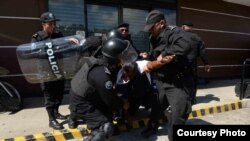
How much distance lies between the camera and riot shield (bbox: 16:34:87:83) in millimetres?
4113

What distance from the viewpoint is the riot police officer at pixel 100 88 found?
3260 mm

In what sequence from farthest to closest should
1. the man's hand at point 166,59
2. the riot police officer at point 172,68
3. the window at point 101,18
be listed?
the window at point 101,18
the riot police officer at point 172,68
the man's hand at point 166,59

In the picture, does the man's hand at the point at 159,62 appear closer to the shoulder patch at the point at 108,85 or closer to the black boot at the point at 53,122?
the shoulder patch at the point at 108,85

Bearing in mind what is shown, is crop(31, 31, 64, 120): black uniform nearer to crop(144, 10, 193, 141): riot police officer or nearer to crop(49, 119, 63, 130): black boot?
crop(49, 119, 63, 130): black boot

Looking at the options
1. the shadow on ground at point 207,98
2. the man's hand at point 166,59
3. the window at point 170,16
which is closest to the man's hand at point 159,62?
the man's hand at point 166,59

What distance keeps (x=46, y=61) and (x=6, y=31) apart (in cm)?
274

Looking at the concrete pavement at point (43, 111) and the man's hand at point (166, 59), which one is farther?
the concrete pavement at point (43, 111)

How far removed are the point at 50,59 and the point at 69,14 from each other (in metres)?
3.35

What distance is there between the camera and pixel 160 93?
4266mm

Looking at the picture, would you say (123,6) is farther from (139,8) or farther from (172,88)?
(172,88)

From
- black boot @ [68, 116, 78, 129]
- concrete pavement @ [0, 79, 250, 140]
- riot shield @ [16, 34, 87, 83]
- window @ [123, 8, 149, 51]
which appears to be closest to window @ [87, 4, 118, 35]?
window @ [123, 8, 149, 51]

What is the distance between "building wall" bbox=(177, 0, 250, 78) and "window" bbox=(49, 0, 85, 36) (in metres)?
3.57

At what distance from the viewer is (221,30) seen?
1088cm

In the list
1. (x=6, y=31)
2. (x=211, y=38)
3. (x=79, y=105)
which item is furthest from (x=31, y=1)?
(x=211, y=38)
